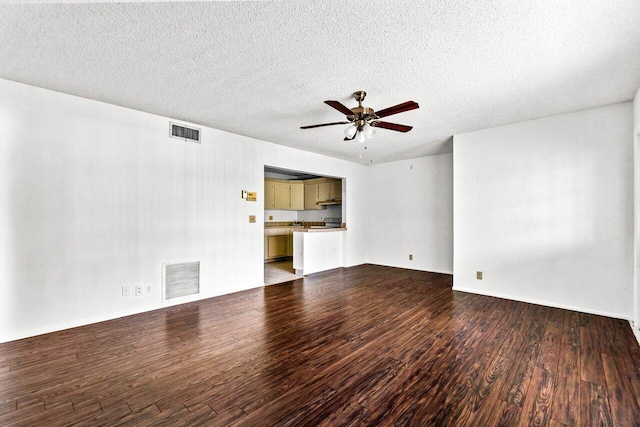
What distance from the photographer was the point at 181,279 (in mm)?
3795

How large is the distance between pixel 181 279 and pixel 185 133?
202cm

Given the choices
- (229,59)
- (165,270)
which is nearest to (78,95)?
(229,59)

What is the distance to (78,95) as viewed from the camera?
118 inches

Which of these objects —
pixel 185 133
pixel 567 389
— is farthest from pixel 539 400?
pixel 185 133

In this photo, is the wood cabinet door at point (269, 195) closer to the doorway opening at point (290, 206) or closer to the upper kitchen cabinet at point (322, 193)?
the doorway opening at point (290, 206)

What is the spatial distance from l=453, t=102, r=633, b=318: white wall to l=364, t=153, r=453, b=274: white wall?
1340mm

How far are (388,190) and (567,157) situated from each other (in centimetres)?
345

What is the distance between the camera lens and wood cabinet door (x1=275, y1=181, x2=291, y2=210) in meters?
7.45

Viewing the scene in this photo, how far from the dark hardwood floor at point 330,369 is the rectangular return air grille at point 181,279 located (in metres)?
0.32

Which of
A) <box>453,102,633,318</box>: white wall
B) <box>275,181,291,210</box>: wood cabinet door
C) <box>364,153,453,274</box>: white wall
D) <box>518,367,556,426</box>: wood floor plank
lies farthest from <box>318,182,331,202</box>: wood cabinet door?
<box>518,367,556,426</box>: wood floor plank

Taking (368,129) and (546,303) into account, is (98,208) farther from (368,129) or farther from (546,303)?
(546,303)

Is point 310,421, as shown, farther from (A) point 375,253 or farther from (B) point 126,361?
(A) point 375,253

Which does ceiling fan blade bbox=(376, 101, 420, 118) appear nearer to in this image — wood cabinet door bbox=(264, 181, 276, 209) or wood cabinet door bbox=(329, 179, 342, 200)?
wood cabinet door bbox=(329, 179, 342, 200)

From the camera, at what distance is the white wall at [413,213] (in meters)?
5.76
